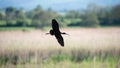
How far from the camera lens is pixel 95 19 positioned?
14.6 feet

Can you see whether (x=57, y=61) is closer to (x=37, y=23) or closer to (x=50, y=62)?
(x=50, y=62)

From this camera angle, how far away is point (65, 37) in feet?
11.8

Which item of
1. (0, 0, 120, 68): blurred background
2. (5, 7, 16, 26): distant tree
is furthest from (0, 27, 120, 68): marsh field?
(5, 7, 16, 26): distant tree

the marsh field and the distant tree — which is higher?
the distant tree

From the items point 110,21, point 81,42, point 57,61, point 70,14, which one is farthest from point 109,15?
point 57,61

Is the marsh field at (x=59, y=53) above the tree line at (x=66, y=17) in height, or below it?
below

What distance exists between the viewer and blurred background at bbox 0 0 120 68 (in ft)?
9.59

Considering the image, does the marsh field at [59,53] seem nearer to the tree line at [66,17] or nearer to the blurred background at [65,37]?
Result: the blurred background at [65,37]

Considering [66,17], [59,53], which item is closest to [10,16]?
[66,17]

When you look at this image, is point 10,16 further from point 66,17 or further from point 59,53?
point 59,53

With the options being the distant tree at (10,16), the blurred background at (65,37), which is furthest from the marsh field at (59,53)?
the distant tree at (10,16)

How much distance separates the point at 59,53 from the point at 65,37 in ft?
1.76

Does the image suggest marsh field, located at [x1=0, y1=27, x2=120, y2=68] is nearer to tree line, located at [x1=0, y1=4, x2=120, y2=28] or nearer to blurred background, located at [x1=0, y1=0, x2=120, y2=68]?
blurred background, located at [x1=0, y1=0, x2=120, y2=68]

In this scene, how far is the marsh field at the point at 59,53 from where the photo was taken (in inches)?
111
